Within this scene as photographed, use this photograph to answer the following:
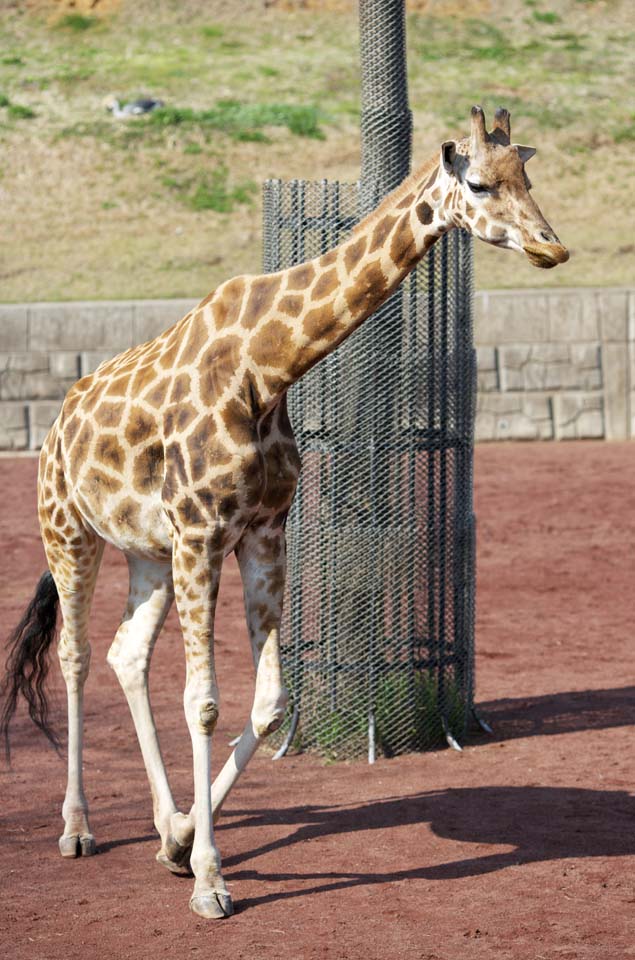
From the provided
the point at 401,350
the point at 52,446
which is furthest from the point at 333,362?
the point at 52,446

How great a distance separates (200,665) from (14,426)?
13681 mm

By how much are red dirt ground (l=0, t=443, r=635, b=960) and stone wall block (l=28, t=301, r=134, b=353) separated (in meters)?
8.80

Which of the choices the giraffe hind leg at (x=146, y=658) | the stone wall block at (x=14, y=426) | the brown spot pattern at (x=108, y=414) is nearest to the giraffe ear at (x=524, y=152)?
the brown spot pattern at (x=108, y=414)

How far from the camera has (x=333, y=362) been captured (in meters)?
7.29

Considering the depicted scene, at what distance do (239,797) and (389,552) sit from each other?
4.81 feet

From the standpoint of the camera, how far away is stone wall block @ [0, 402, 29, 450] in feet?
60.6

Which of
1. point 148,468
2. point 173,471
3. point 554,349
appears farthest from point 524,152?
point 554,349

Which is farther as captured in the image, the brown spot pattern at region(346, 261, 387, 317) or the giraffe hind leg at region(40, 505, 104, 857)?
the giraffe hind leg at region(40, 505, 104, 857)

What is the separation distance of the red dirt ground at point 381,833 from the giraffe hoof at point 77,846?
6 centimetres

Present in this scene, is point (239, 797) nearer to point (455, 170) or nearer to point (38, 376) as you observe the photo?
point (455, 170)

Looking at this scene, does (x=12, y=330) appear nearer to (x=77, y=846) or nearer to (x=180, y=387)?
(x=77, y=846)

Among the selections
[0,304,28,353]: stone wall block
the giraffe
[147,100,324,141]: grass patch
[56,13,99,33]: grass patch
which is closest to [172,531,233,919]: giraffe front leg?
the giraffe

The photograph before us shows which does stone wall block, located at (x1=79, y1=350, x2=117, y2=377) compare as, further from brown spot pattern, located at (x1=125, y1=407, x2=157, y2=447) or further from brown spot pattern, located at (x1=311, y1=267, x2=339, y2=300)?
brown spot pattern, located at (x1=311, y1=267, x2=339, y2=300)

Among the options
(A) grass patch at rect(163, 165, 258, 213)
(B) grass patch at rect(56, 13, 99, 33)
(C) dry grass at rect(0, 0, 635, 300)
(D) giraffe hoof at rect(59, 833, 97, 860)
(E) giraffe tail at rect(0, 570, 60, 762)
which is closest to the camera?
(D) giraffe hoof at rect(59, 833, 97, 860)
